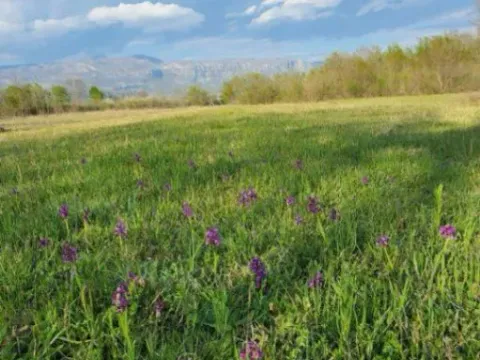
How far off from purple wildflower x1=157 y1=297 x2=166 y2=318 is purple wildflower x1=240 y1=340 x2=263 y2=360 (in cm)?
40

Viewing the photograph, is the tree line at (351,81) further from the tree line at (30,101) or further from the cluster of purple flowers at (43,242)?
the cluster of purple flowers at (43,242)

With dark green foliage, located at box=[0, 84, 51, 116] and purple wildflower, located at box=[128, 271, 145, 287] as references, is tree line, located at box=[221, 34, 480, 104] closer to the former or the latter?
dark green foliage, located at box=[0, 84, 51, 116]

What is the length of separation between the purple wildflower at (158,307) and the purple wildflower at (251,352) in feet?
1.32

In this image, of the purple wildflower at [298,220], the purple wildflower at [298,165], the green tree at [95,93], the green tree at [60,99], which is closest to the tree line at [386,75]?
the green tree at [60,99]

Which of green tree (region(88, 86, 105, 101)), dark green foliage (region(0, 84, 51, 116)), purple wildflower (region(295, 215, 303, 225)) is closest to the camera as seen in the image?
purple wildflower (region(295, 215, 303, 225))

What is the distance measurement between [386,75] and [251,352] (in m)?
63.7

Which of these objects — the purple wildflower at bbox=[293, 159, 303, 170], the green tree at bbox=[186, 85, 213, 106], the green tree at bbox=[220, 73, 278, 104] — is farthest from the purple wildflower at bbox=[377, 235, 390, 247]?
the green tree at bbox=[186, 85, 213, 106]

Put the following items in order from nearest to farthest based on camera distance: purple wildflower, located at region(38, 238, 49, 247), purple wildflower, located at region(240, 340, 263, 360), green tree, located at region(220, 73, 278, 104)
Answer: purple wildflower, located at region(240, 340, 263, 360) < purple wildflower, located at region(38, 238, 49, 247) < green tree, located at region(220, 73, 278, 104)

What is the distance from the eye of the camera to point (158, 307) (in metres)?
1.59

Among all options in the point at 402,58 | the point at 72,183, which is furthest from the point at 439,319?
the point at 402,58

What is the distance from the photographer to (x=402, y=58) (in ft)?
199

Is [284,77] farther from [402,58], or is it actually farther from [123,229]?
[123,229]

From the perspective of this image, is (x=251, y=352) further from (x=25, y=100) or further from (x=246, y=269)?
(x=25, y=100)

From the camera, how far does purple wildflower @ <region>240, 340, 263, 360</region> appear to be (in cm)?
126
